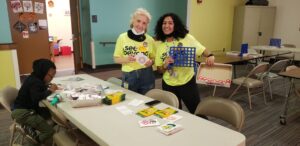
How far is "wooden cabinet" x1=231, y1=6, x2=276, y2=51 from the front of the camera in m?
7.28

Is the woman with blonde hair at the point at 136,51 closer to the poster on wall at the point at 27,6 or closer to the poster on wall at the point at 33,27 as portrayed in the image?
the poster on wall at the point at 27,6

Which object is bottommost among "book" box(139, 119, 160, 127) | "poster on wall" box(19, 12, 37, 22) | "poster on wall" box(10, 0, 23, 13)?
"book" box(139, 119, 160, 127)

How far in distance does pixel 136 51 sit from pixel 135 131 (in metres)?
1.09

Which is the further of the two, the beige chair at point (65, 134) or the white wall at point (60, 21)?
the white wall at point (60, 21)

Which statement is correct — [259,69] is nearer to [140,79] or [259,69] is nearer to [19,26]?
[140,79]

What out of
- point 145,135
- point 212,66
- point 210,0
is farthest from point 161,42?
point 210,0

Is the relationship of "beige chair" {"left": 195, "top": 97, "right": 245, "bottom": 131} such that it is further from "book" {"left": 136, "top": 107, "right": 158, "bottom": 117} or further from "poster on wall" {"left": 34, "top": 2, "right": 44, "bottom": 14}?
"poster on wall" {"left": 34, "top": 2, "right": 44, "bottom": 14}

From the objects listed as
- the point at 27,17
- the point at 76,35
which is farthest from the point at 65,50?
the point at 27,17

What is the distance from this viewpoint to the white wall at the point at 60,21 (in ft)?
27.8

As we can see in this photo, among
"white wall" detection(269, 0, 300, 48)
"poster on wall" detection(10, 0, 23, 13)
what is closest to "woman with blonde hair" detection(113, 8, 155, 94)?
"poster on wall" detection(10, 0, 23, 13)

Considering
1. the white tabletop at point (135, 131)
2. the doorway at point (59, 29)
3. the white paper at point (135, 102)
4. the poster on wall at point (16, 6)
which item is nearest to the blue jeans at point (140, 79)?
the white paper at point (135, 102)

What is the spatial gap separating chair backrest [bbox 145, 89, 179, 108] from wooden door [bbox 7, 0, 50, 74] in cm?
418

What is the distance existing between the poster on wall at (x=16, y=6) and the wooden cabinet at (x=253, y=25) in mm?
6107

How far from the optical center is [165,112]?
176 centimetres
